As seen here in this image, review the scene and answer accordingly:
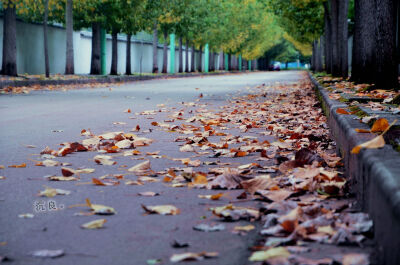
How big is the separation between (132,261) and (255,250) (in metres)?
0.59

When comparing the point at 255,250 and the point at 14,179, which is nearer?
the point at 255,250

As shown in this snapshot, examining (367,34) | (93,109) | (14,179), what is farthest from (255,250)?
(367,34)

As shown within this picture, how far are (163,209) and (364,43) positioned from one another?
10.3 metres

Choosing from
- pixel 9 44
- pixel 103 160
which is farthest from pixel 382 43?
pixel 9 44

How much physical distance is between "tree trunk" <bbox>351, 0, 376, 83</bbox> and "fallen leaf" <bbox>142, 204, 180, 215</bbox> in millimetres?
8765

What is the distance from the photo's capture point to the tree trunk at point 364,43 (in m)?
12.1

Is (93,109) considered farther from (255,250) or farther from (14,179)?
(255,250)

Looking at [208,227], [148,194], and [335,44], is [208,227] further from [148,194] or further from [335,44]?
[335,44]

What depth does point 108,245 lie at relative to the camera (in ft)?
10.4

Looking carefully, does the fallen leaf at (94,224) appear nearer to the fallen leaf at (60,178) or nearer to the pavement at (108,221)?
the pavement at (108,221)

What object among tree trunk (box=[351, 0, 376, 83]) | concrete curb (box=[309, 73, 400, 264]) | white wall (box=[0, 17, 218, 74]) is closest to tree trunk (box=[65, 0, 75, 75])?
white wall (box=[0, 17, 218, 74])

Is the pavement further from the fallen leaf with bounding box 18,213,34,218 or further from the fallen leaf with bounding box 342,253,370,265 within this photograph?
the fallen leaf with bounding box 342,253,370,265

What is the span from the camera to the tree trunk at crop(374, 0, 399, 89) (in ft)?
37.4

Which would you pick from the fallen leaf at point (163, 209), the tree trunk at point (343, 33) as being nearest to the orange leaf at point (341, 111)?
the fallen leaf at point (163, 209)
